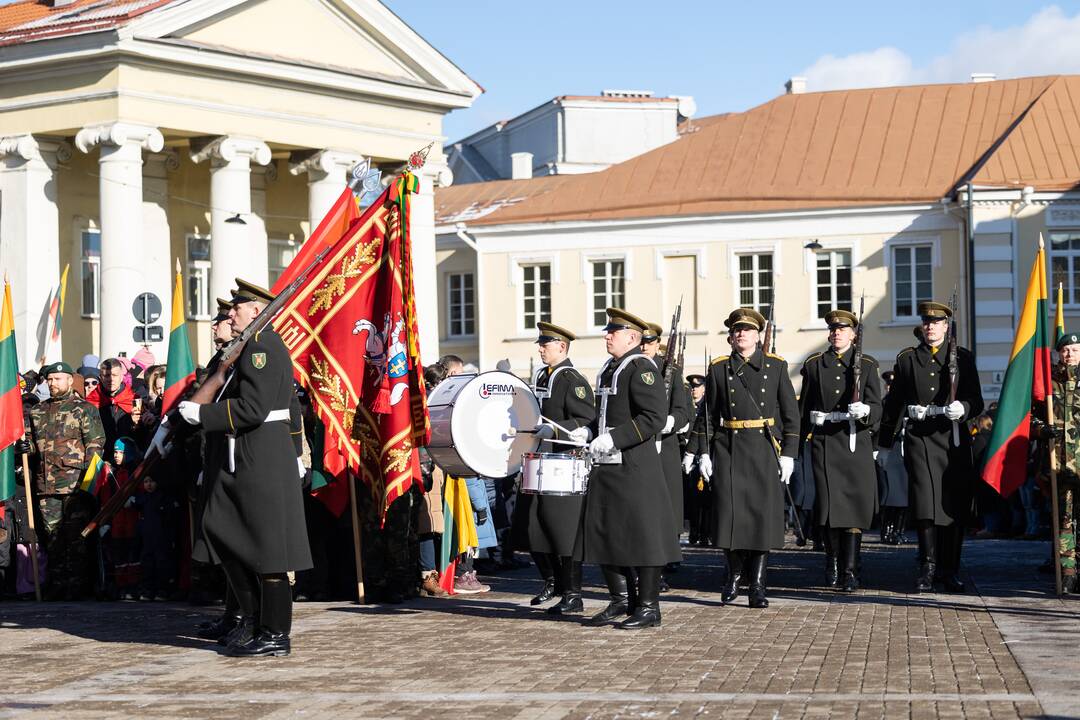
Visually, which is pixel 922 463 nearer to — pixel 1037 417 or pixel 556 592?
pixel 1037 417

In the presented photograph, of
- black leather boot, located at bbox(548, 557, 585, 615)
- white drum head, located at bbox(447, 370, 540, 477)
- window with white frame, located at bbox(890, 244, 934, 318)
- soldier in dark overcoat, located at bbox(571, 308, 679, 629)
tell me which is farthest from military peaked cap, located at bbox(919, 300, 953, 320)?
window with white frame, located at bbox(890, 244, 934, 318)

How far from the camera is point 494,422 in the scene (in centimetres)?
1290

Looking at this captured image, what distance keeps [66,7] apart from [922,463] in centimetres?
3255

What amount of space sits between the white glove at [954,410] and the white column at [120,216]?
25.4m

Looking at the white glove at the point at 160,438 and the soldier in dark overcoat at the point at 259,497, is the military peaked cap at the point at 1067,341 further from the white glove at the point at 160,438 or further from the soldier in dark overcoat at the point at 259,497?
the white glove at the point at 160,438

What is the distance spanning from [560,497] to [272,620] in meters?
2.42

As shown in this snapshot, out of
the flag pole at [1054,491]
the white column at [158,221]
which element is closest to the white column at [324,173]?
the white column at [158,221]

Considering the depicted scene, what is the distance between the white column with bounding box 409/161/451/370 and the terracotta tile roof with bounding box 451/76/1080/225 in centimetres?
351

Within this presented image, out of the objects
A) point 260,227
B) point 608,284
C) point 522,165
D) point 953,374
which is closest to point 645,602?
point 953,374

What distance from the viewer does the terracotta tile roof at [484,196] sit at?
177 feet

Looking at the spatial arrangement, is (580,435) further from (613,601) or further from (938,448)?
(938,448)

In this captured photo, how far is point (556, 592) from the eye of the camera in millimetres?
13281

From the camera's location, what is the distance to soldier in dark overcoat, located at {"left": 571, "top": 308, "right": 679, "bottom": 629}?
1193cm

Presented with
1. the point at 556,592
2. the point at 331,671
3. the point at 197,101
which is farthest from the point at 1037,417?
the point at 197,101
